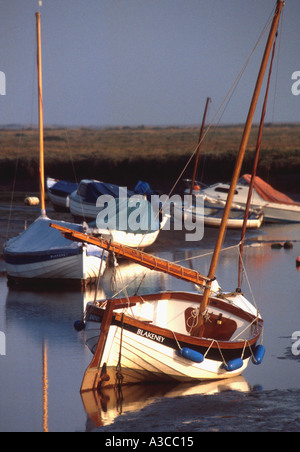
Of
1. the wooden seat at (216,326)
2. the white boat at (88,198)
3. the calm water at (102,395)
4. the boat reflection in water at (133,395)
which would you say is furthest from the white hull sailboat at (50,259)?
the white boat at (88,198)

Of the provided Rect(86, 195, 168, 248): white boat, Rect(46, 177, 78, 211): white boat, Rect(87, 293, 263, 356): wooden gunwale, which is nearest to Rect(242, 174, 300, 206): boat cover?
Rect(46, 177, 78, 211): white boat

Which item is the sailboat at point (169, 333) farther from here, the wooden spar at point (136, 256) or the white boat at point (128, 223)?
the white boat at point (128, 223)

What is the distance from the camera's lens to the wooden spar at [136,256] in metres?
16.4

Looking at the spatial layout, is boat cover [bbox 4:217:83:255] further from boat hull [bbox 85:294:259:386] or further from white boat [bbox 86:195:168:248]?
boat hull [bbox 85:294:259:386]

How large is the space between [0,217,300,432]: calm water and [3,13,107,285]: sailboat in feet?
3.12

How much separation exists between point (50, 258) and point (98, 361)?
10267 mm

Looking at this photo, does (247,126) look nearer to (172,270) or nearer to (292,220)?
(172,270)

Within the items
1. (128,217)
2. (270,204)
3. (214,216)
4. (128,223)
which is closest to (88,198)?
(214,216)

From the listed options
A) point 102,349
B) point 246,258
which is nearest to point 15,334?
point 102,349

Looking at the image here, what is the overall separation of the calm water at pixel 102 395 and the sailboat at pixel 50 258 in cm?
95

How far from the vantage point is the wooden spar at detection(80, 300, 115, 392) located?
15.8 metres
